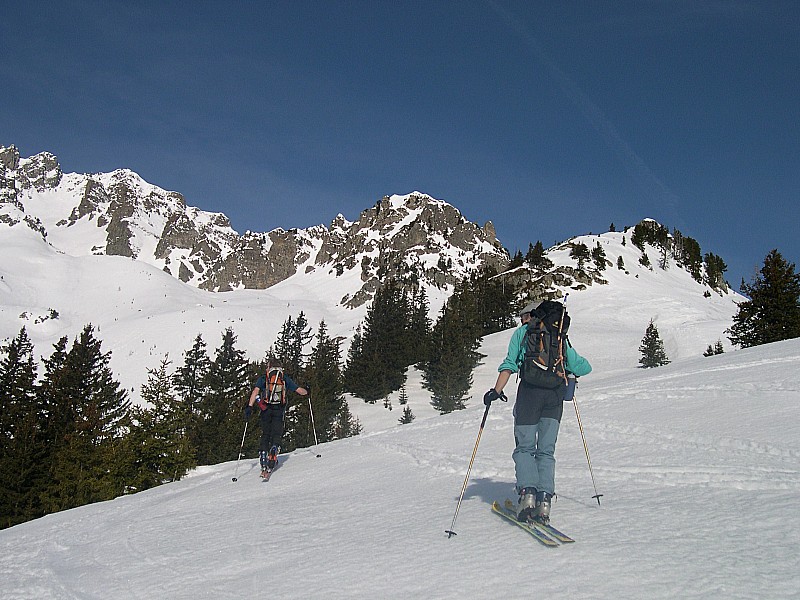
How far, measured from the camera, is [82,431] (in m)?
26.0

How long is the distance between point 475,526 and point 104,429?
27.3 metres

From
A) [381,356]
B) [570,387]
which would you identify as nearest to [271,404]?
[570,387]

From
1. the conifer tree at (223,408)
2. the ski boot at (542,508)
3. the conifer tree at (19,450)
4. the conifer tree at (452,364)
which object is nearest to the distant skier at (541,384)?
the ski boot at (542,508)

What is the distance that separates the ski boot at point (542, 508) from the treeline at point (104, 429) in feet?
48.1

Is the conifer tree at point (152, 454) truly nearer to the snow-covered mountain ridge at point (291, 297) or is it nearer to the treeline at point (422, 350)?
the treeline at point (422, 350)

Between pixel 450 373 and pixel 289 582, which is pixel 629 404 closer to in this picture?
pixel 289 582

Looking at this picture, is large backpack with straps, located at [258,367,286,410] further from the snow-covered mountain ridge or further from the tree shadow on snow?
the snow-covered mountain ridge

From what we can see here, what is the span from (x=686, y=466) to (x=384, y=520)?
403cm

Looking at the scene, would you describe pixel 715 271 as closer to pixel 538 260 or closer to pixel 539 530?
pixel 538 260

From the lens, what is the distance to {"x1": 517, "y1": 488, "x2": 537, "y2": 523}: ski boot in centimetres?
567

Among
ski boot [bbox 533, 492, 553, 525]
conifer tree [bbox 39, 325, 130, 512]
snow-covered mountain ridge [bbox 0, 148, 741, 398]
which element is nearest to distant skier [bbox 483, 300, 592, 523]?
ski boot [bbox 533, 492, 553, 525]

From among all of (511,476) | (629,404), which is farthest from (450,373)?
(511,476)

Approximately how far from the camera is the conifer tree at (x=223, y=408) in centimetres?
3225

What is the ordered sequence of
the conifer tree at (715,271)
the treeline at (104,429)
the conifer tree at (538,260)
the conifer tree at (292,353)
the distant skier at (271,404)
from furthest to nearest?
the conifer tree at (715,271)
the conifer tree at (538,260)
the conifer tree at (292,353)
the treeline at (104,429)
the distant skier at (271,404)
